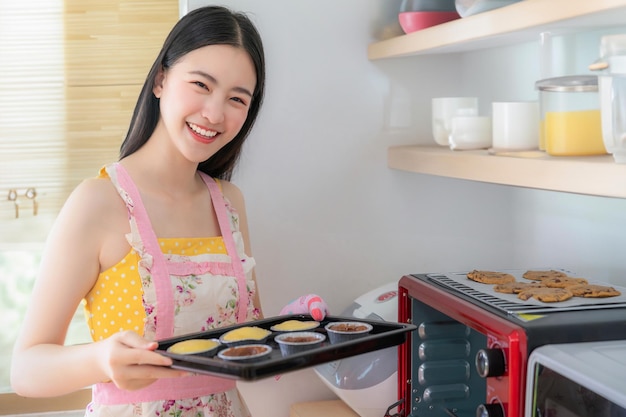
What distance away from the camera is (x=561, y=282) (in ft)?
4.48

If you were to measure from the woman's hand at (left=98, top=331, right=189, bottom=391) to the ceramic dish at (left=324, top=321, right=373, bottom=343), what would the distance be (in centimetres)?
27

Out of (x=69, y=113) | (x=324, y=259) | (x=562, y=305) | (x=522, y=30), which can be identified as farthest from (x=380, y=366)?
(x=69, y=113)

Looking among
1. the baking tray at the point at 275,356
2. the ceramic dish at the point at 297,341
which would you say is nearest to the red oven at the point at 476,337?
the baking tray at the point at 275,356

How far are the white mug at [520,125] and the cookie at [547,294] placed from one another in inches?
10.7

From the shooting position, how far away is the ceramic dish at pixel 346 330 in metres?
1.29

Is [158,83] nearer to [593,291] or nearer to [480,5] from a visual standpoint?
[480,5]

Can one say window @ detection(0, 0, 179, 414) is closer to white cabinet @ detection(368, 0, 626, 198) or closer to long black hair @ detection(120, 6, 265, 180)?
long black hair @ detection(120, 6, 265, 180)

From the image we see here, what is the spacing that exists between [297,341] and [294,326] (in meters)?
0.10

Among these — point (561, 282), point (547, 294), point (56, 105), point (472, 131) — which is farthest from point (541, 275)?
point (56, 105)

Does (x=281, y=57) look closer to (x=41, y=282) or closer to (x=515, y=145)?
(x=515, y=145)

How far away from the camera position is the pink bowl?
5.84ft

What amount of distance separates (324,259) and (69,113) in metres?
0.73

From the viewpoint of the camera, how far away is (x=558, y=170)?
47.9 inches

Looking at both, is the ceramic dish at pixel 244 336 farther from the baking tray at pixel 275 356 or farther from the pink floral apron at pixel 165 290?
the pink floral apron at pixel 165 290
